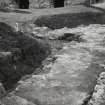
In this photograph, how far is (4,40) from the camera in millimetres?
2391

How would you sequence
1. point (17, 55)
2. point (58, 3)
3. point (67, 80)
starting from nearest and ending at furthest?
point (67, 80)
point (17, 55)
point (58, 3)

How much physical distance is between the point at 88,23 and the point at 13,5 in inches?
127

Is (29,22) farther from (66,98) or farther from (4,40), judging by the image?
(66,98)

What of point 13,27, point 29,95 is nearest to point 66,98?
point 29,95

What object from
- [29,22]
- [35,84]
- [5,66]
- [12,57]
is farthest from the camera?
[29,22]

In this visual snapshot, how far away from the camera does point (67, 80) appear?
1693 millimetres

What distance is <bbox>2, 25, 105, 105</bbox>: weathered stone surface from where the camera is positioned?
1.48 meters

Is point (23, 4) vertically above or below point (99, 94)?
above

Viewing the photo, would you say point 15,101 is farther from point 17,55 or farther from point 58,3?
point 58,3

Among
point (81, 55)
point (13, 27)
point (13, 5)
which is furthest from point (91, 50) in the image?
point (13, 5)

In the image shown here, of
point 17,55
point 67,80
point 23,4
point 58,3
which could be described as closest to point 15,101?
point 67,80

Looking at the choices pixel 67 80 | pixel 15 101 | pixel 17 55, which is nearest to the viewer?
pixel 15 101

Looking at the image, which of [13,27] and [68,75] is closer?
[68,75]

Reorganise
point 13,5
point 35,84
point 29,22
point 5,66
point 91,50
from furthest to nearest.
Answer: point 13,5, point 29,22, point 91,50, point 5,66, point 35,84
